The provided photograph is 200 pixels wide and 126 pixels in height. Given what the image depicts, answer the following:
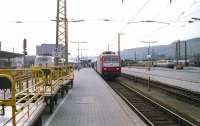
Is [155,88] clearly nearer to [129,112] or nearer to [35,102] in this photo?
[129,112]

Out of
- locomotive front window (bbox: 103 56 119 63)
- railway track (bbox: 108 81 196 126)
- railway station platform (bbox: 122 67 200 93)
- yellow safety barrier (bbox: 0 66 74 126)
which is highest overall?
locomotive front window (bbox: 103 56 119 63)

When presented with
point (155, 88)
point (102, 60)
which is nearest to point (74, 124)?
point (155, 88)

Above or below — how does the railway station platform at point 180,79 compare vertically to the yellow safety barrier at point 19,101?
below

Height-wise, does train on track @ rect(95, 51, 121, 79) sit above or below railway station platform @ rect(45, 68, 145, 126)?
above

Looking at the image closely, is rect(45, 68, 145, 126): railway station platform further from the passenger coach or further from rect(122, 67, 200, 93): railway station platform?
the passenger coach

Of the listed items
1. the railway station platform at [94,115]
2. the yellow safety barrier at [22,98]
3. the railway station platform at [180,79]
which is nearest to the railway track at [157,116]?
the railway station platform at [94,115]

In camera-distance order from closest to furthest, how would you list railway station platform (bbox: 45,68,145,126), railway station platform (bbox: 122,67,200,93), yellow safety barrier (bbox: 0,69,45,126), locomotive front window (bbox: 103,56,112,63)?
1. yellow safety barrier (bbox: 0,69,45,126)
2. railway station platform (bbox: 45,68,145,126)
3. railway station platform (bbox: 122,67,200,93)
4. locomotive front window (bbox: 103,56,112,63)

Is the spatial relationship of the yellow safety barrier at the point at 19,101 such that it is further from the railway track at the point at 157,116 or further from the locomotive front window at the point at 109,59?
the locomotive front window at the point at 109,59

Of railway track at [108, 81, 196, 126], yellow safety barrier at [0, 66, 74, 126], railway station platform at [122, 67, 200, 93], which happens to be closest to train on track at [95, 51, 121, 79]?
railway station platform at [122, 67, 200, 93]

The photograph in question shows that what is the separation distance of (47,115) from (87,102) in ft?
15.9

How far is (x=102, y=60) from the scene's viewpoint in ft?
147

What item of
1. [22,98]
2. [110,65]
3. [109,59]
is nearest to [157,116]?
[22,98]

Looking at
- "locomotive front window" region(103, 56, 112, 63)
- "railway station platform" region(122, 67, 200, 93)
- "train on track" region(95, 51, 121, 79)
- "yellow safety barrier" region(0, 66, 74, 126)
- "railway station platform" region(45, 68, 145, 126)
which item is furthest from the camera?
"locomotive front window" region(103, 56, 112, 63)

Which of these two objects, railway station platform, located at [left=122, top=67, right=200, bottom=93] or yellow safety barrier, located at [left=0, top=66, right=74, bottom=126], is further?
railway station platform, located at [left=122, top=67, right=200, bottom=93]
